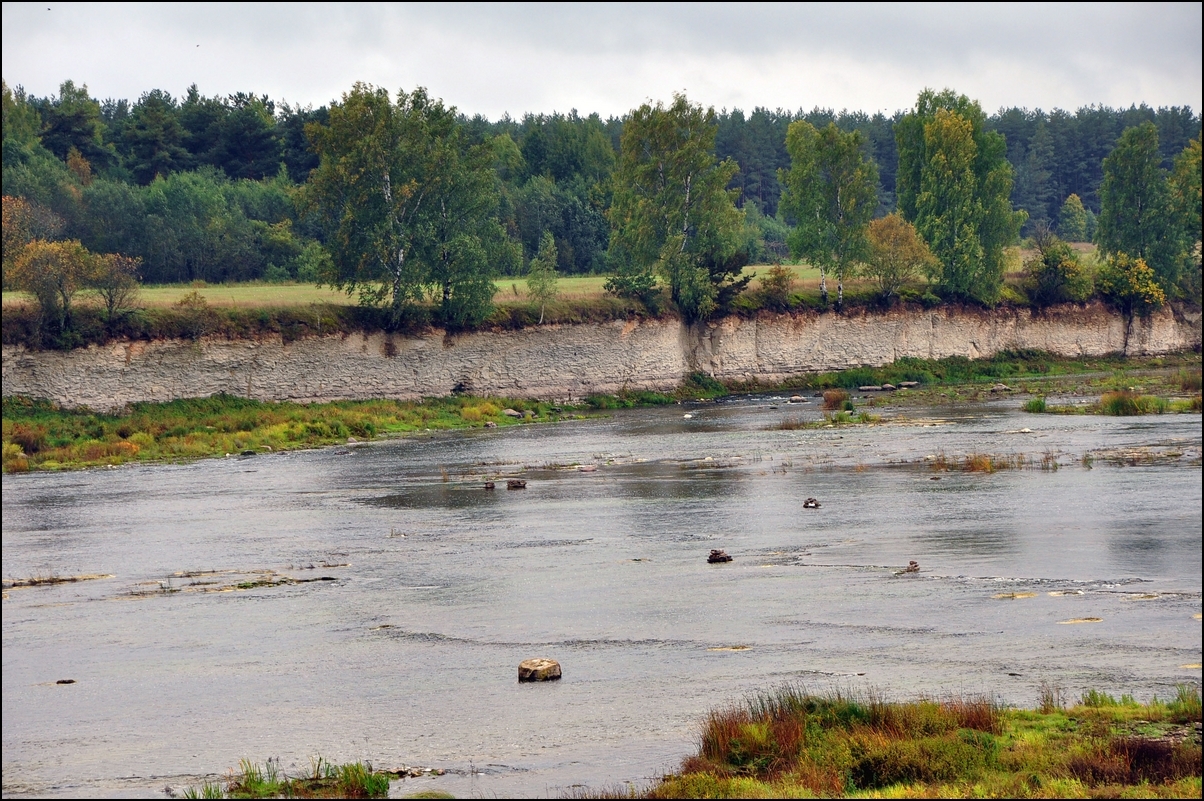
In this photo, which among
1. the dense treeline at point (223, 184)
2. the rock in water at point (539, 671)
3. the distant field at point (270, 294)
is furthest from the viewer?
the dense treeline at point (223, 184)

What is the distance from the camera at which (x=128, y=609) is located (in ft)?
81.6

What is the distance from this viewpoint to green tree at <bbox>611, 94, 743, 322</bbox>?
85.4m

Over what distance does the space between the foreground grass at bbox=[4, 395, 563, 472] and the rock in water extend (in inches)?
1438

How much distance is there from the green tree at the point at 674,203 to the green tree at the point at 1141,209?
32602 millimetres

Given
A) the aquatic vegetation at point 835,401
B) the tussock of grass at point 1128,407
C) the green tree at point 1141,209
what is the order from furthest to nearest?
the green tree at point 1141,209 < the aquatic vegetation at point 835,401 < the tussock of grass at point 1128,407

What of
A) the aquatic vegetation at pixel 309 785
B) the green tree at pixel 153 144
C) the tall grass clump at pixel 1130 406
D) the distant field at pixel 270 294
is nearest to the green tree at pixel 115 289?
the distant field at pixel 270 294

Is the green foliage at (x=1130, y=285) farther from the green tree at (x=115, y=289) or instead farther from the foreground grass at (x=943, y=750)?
the foreground grass at (x=943, y=750)

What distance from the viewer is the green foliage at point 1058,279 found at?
9669 centimetres

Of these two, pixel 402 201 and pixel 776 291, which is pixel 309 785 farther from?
pixel 776 291

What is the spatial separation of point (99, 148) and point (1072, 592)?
77.4 m

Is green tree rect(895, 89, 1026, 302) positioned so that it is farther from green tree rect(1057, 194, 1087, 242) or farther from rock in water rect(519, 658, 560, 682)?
rock in water rect(519, 658, 560, 682)

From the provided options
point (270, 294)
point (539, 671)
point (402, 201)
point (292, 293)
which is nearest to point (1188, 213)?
point (402, 201)

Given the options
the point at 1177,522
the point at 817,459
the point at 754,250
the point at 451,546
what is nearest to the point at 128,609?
the point at 451,546

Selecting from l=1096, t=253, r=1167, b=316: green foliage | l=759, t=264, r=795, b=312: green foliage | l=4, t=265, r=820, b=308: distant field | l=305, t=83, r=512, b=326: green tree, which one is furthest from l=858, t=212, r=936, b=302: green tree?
l=305, t=83, r=512, b=326: green tree
